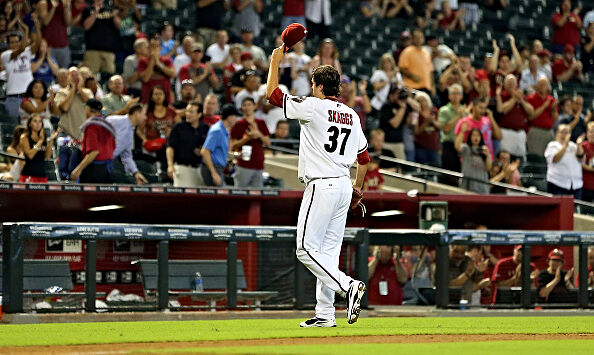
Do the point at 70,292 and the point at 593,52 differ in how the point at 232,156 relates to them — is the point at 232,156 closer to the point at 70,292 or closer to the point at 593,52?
the point at 70,292

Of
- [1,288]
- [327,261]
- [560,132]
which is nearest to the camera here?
[327,261]

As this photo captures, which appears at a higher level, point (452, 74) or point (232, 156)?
point (452, 74)

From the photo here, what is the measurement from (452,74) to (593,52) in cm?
677

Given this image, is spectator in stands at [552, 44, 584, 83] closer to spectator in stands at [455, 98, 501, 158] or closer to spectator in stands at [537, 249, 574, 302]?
spectator in stands at [455, 98, 501, 158]

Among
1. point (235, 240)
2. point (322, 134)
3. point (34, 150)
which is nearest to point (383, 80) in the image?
point (34, 150)

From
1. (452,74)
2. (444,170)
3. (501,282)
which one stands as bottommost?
(501,282)

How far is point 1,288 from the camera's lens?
449 inches

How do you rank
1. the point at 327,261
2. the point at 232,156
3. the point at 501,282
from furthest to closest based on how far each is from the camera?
the point at 232,156 → the point at 501,282 → the point at 327,261

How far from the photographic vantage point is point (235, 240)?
490 inches

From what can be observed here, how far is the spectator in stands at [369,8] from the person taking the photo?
2478 cm

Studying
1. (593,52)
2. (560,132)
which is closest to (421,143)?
(560,132)

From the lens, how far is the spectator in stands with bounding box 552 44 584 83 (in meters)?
24.4

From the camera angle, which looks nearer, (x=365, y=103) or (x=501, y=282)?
(x=501, y=282)

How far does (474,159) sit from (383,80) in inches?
115
